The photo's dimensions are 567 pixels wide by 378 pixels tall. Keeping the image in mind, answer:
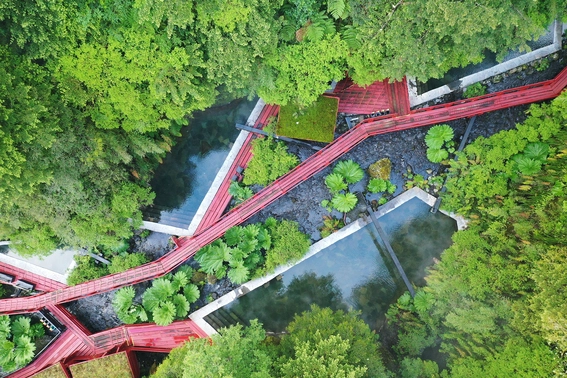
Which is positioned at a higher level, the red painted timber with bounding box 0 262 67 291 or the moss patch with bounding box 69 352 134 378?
the red painted timber with bounding box 0 262 67 291

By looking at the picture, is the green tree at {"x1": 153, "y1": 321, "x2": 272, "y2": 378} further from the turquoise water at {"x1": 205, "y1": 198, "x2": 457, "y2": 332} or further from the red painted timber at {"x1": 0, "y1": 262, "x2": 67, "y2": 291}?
the red painted timber at {"x1": 0, "y1": 262, "x2": 67, "y2": 291}

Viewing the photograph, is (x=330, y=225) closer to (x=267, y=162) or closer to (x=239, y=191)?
(x=267, y=162)

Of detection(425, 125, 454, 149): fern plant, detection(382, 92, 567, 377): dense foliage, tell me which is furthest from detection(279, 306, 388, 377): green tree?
detection(425, 125, 454, 149): fern plant

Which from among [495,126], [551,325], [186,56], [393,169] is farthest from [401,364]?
[186,56]

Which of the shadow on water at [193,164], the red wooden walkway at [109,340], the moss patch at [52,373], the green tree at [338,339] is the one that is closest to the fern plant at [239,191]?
the shadow on water at [193,164]

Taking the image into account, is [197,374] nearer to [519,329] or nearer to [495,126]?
[519,329]

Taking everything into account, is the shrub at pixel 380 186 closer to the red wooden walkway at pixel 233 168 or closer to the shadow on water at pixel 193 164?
the red wooden walkway at pixel 233 168

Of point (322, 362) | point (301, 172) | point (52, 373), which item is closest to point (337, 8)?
point (301, 172)
